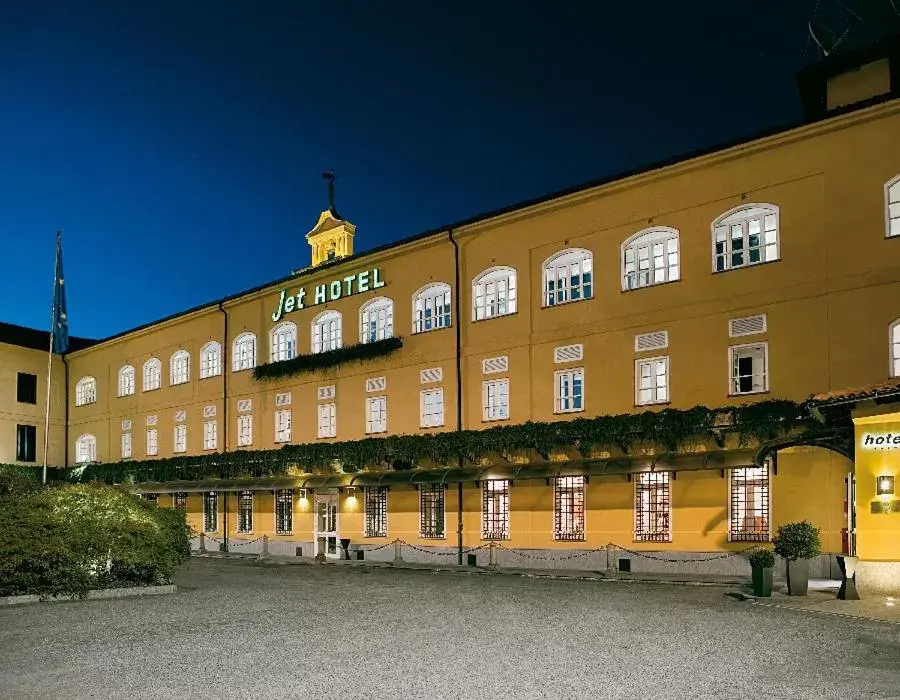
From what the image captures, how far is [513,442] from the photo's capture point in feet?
92.0

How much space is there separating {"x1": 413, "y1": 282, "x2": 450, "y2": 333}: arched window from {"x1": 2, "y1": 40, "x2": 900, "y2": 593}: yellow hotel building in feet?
0.26

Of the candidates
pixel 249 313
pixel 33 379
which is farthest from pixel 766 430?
pixel 33 379

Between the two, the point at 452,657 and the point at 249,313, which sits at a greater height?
the point at 249,313

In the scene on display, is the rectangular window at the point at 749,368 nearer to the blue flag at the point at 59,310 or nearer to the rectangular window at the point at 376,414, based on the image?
the rectangular window at the point at 376,414

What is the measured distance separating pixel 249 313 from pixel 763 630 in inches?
1173

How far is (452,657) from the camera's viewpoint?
12.0 m

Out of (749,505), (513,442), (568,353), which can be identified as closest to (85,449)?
(513,442)

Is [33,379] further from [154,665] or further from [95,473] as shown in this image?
[154,665]

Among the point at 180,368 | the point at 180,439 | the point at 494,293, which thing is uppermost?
the point at 494,293

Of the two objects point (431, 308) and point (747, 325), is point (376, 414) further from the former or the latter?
point (747, 325)

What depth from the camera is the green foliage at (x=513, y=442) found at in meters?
23.5

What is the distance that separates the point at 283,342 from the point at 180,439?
8.84m

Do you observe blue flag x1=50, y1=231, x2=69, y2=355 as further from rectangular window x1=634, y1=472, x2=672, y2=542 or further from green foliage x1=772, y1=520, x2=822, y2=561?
green foliage x1=772, y1=520, x2=822, y2=561

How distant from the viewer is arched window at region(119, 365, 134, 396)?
48.1 metres
